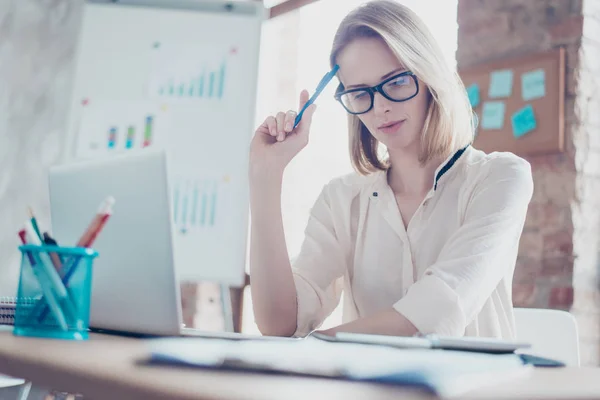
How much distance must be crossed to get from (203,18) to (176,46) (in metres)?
0.13

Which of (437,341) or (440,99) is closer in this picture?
(437,341)

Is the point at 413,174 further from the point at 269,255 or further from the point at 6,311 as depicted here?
the point at 6,311

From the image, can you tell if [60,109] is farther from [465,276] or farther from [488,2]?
[465,276]

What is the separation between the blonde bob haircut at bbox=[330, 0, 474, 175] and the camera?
1219mm

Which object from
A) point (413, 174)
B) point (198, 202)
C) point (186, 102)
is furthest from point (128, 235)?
point (186, 102)

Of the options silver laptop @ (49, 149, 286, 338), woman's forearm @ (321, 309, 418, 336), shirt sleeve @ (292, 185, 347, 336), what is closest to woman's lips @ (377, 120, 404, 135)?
shirt sleeve @ (292, 185, 347, 336)

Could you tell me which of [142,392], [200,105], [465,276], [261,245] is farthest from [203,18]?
[142,392]

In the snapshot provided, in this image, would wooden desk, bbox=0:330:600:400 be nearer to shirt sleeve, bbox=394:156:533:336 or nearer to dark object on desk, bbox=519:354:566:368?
dark object on desk, bbox=519:354:566:368

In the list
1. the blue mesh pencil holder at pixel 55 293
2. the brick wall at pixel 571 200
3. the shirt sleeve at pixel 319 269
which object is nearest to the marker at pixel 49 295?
the blue mesh pencil holder at pixel 55 293

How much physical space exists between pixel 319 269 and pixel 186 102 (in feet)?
2.97

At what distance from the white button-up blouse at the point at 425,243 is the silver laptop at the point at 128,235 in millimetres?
386

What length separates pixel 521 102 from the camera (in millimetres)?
2240

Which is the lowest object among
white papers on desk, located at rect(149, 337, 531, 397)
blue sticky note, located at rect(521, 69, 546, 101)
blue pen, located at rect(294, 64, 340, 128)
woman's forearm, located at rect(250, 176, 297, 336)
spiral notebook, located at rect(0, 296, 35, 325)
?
spiral notebook, located at rect(0, 296, 35, 325)

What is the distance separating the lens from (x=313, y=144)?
120 inches
